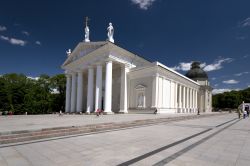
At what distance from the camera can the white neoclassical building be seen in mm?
34438

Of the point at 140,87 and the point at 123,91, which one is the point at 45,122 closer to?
the point at 123,91

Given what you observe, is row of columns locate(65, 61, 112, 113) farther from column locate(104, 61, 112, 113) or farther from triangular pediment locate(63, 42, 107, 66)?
triangular pediment locate(63, 42, 107, 66)

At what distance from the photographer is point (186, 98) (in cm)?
5094

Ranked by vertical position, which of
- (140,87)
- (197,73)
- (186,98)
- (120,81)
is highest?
(197,73)

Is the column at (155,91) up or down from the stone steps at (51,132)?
up

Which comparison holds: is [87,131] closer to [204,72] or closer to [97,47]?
[97,47]

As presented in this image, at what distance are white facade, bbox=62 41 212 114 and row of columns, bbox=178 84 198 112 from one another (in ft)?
1.31

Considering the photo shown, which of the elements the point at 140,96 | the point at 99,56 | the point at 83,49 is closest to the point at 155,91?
the point at 140,96

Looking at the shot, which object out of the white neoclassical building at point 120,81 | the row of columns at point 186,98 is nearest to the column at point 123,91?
the white neoclassical building at point 120,81

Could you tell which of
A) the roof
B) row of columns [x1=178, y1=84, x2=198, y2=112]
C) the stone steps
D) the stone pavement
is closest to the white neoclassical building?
row of columns [x1=178, y1=84, x2=198, y2=112]

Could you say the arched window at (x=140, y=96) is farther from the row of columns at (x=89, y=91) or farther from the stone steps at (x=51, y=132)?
the stone steps at (x=51, y=132)

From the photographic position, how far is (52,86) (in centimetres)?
6028

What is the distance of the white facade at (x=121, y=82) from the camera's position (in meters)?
34.4

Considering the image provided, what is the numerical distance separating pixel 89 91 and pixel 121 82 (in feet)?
21.0
